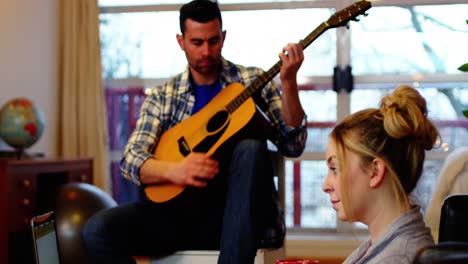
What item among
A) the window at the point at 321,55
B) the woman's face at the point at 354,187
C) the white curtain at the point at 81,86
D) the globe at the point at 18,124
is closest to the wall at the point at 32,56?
the white curtain at the point at 81,86

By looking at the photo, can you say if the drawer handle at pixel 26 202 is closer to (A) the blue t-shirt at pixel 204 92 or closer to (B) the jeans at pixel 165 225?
(B) the jeans at pixel 165 225

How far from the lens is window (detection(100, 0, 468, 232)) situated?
445 cm

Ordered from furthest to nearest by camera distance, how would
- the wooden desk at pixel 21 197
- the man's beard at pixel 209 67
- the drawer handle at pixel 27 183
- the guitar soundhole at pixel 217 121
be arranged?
the drawer handle at pixel 27 183 < the wooden desk at pixel 21 197 < the man's beard at pixel 209 67 < the guitar soundhole at pixel 217 121

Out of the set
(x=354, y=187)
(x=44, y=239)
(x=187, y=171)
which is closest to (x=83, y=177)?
(x=187, y=171)

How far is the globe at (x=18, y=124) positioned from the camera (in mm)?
3572

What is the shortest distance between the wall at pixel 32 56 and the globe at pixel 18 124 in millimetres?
232

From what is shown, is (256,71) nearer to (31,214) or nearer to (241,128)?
(241,128)

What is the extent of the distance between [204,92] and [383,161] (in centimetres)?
157

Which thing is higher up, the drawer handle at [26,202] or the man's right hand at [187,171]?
the man's right hand at [187,171]

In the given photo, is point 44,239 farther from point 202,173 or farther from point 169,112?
point 169,112

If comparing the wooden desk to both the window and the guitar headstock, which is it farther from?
the guitar headstock

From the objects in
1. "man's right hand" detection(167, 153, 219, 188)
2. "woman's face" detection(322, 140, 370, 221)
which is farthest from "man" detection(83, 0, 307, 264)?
"woman's face" detection(322, 140, 370, 221)

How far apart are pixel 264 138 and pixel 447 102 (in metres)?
2.16

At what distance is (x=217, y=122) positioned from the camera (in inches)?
107
